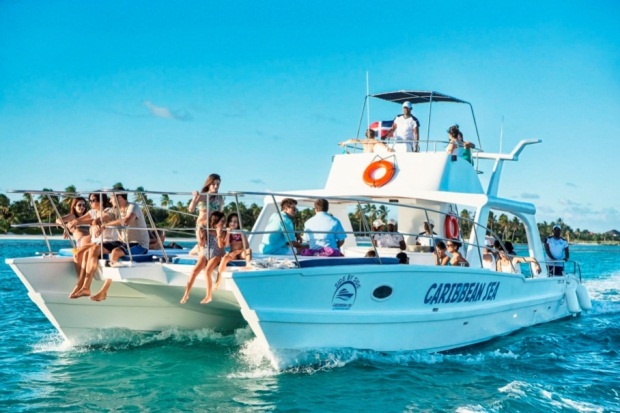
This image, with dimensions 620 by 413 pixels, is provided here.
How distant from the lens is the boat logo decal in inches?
317

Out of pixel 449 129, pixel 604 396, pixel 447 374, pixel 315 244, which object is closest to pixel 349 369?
pixel 447 374

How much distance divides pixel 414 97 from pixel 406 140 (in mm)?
2151

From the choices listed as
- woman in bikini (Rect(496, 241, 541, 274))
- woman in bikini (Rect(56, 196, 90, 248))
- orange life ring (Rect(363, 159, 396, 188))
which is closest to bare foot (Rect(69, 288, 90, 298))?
woman in bikini (Rect(56, 196, 90, 248))

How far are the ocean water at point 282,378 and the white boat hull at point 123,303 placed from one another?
0.69ft

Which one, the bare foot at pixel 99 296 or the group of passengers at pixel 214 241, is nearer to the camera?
the group of passengers at pixel 214 241

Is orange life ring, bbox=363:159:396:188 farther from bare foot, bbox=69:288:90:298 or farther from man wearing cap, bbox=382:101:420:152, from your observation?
bare foot, bbox=69:288:90:298

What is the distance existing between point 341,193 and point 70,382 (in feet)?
19.6

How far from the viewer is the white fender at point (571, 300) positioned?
47.3ft

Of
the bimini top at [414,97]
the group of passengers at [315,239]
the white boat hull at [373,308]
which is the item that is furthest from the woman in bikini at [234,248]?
the bimini top at [414,97]

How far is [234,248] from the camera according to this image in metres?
8.41

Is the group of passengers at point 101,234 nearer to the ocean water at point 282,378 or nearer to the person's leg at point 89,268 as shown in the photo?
the person's leg at point 89,268

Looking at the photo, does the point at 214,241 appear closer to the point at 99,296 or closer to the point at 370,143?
the point at 99,296

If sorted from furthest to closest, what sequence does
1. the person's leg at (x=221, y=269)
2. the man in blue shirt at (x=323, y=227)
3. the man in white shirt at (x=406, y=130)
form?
the man in white shirt at (x=406, y=130) < the man in blue shirt at (x=323, y=227) < the person's leg at (x=221, y=269)

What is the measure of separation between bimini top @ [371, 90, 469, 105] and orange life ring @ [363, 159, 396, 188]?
6.85ft
